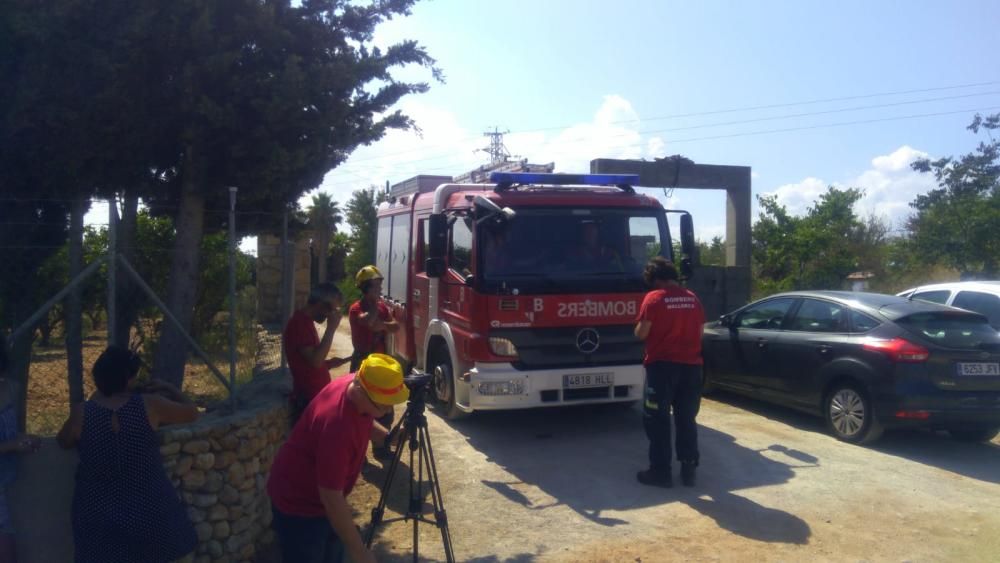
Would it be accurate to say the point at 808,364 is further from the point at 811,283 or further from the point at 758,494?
the point at 811,283

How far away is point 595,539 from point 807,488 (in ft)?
7.24

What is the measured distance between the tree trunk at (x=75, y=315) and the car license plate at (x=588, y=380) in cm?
430

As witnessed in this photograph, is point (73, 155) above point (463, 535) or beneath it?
above

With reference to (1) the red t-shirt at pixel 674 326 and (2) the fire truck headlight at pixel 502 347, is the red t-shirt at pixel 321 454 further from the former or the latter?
(2) the fire truck headlight at pixel 502 347

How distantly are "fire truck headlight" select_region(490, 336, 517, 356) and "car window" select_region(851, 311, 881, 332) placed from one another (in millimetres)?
3539

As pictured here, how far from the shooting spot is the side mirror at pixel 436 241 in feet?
27.7

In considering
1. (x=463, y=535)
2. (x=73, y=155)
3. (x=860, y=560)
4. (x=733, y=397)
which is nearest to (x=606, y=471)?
(x=463, y=535)

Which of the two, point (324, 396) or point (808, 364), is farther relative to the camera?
point (808, 364)

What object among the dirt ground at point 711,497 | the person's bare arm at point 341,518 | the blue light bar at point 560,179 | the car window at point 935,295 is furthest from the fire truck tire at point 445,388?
the car window at point 935,295

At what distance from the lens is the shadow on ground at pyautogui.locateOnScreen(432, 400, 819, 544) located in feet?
20.7

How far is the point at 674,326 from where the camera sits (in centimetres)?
683

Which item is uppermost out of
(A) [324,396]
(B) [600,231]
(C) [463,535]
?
(B) [600,231]

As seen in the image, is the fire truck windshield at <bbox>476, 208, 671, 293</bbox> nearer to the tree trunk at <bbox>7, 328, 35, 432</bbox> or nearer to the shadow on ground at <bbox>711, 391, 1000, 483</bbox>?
the shadow on ground at <bbox>711, 391, 1000, 483</bbox>

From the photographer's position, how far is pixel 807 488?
22.7 ft
